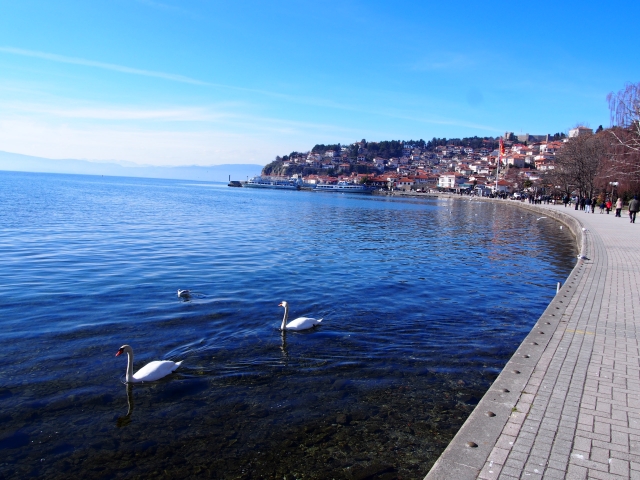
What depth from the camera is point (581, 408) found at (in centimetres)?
434

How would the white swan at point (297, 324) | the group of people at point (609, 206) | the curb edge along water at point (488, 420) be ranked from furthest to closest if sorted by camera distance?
the group of people at point (609, 206) → the white swan at point (297, 324) → the curb edge along water at point (488, 420)

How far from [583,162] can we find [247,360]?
55.9m

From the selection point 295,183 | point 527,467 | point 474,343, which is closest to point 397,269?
point 474,343

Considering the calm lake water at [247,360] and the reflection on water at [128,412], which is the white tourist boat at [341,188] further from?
the reflection on water at [128,412]

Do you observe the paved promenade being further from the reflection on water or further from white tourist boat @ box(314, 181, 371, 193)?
white tourist boat @ box(314, 181, 371, 193)

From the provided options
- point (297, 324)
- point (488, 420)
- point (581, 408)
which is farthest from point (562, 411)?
point (297, 324)

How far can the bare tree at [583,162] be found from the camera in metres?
51.8

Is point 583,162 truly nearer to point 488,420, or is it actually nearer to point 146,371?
point 488,420

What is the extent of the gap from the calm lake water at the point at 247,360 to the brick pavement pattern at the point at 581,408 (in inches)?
37.7

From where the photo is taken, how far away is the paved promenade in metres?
3.43

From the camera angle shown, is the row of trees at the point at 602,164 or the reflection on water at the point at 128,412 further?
the row of trees at the point at 602,164

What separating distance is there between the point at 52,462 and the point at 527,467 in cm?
412

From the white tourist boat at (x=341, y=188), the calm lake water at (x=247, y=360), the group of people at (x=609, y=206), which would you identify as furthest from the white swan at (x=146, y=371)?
the white tourist boat at (x=341, y=188)

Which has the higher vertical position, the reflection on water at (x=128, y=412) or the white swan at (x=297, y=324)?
the white swan at (x=297, y=324)
